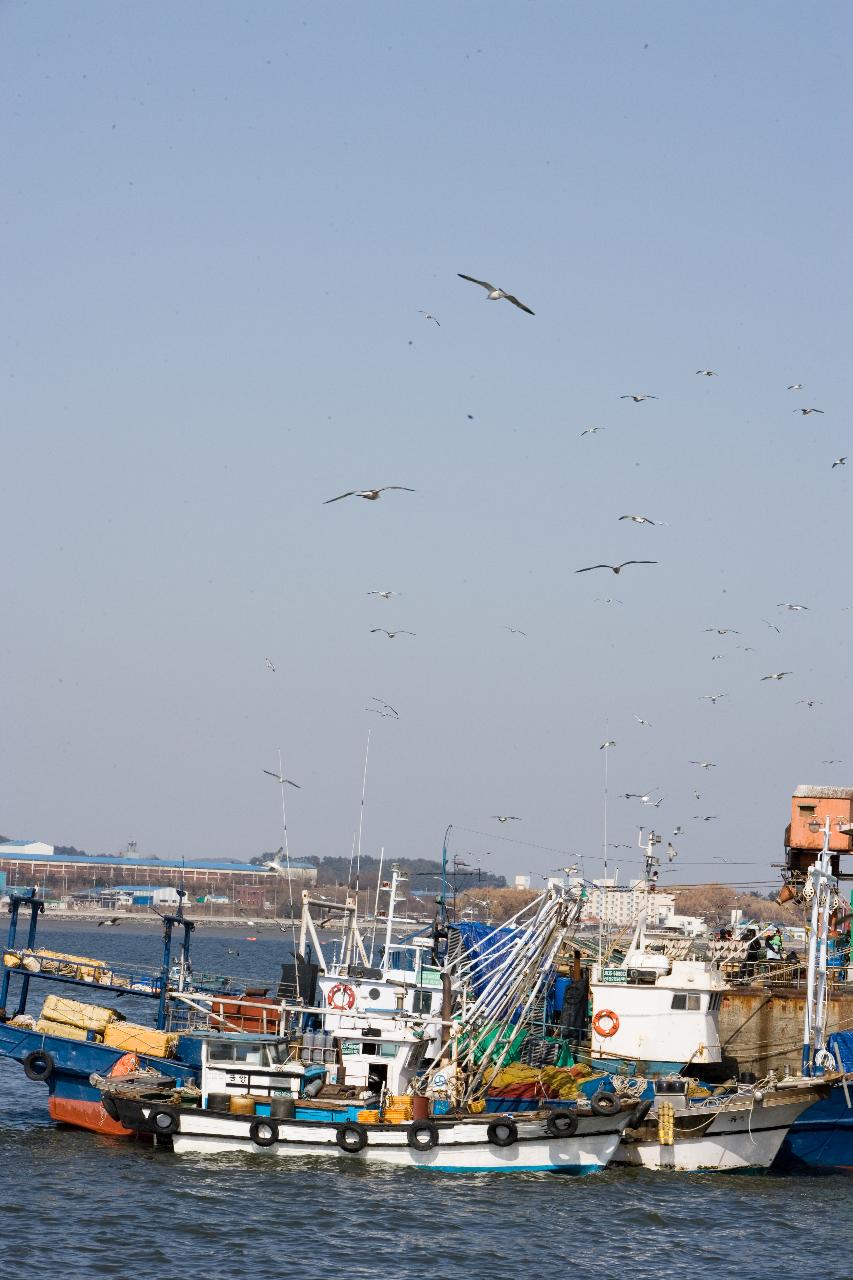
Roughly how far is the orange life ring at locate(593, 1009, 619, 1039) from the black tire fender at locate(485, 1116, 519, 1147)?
20.8ft

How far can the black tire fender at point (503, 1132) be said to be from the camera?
31.8 m

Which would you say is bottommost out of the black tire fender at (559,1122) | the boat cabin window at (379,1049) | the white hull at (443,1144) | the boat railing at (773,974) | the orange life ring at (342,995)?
the white hull at (443,1144)

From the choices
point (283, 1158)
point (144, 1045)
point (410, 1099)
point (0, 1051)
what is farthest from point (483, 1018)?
point (0, 1051)

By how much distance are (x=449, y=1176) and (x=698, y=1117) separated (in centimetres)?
572

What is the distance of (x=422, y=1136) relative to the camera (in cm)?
3178

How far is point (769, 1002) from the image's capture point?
39531 millimetres

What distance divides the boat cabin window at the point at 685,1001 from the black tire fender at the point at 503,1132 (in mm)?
7074

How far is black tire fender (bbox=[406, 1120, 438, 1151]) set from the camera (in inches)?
1251

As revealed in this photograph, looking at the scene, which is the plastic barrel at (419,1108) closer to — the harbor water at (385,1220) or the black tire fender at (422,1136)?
the black tire fender at (422,1136)

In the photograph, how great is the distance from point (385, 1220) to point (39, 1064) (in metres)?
10.4

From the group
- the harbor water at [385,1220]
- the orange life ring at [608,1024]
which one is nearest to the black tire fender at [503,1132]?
the harbor water at [385,1220]

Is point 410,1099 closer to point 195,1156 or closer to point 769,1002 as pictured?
point 195,1156

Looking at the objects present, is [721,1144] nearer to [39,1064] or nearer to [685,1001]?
[685,1001]

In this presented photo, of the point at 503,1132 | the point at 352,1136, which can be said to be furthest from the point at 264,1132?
the point at 503,1132
